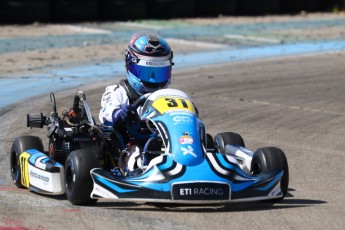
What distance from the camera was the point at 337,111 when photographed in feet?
35.3

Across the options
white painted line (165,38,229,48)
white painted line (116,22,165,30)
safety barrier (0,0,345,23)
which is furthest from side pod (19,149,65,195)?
white painted line (116,22,165,30)

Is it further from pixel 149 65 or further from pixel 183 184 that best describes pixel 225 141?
pixel 183 184

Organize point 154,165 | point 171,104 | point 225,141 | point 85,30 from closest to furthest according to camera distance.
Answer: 1. point 154,165
2. point 171,104
3. point 225,141
4. point 85,30

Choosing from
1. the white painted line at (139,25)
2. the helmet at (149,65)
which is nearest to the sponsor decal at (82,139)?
the helmet at (149,65)

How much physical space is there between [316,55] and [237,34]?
3000 mm

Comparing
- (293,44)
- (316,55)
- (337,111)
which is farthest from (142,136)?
(293,44)

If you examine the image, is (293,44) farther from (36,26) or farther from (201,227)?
(201,227)

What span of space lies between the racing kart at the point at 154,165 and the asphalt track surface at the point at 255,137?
118 mm

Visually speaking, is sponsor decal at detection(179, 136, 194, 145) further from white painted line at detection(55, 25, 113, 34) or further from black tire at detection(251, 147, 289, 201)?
white painted line at detection(55, 25, 113, 34)

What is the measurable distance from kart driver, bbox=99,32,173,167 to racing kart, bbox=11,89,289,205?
0.08 meters

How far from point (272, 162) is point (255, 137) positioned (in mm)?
2794

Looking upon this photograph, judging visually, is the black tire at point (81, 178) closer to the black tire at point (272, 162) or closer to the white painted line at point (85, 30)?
the black tire at point (272, 162)

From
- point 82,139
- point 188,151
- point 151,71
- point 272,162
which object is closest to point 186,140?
point 188,151

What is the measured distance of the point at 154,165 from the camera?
5.86m
